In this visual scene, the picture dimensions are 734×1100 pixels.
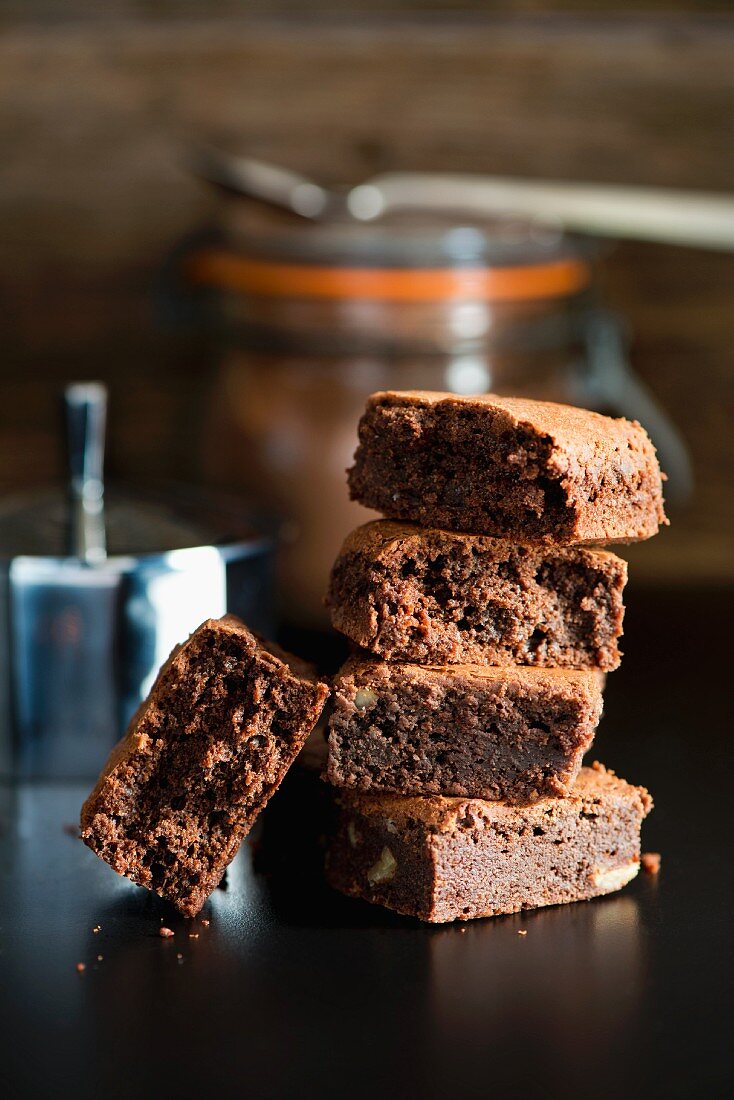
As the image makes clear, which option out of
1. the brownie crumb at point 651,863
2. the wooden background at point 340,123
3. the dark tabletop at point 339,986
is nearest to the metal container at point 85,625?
the dark tabletop at point 339,986

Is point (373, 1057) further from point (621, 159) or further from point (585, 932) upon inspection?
point (621, 159)

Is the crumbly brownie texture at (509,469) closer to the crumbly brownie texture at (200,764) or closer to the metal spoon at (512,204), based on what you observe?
the crumbly brownie texture at (200,764)

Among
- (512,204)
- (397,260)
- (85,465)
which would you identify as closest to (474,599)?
(85,465)

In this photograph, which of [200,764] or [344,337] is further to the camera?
[344,337]

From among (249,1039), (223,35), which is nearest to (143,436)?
(223,35)

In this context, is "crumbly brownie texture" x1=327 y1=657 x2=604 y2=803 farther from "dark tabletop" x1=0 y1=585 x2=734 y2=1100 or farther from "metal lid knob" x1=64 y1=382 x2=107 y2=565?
"metal lid knob" x1=64 y1=382 x2=107 y2=565

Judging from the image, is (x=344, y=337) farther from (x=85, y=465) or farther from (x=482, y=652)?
(x=482, y=652)
